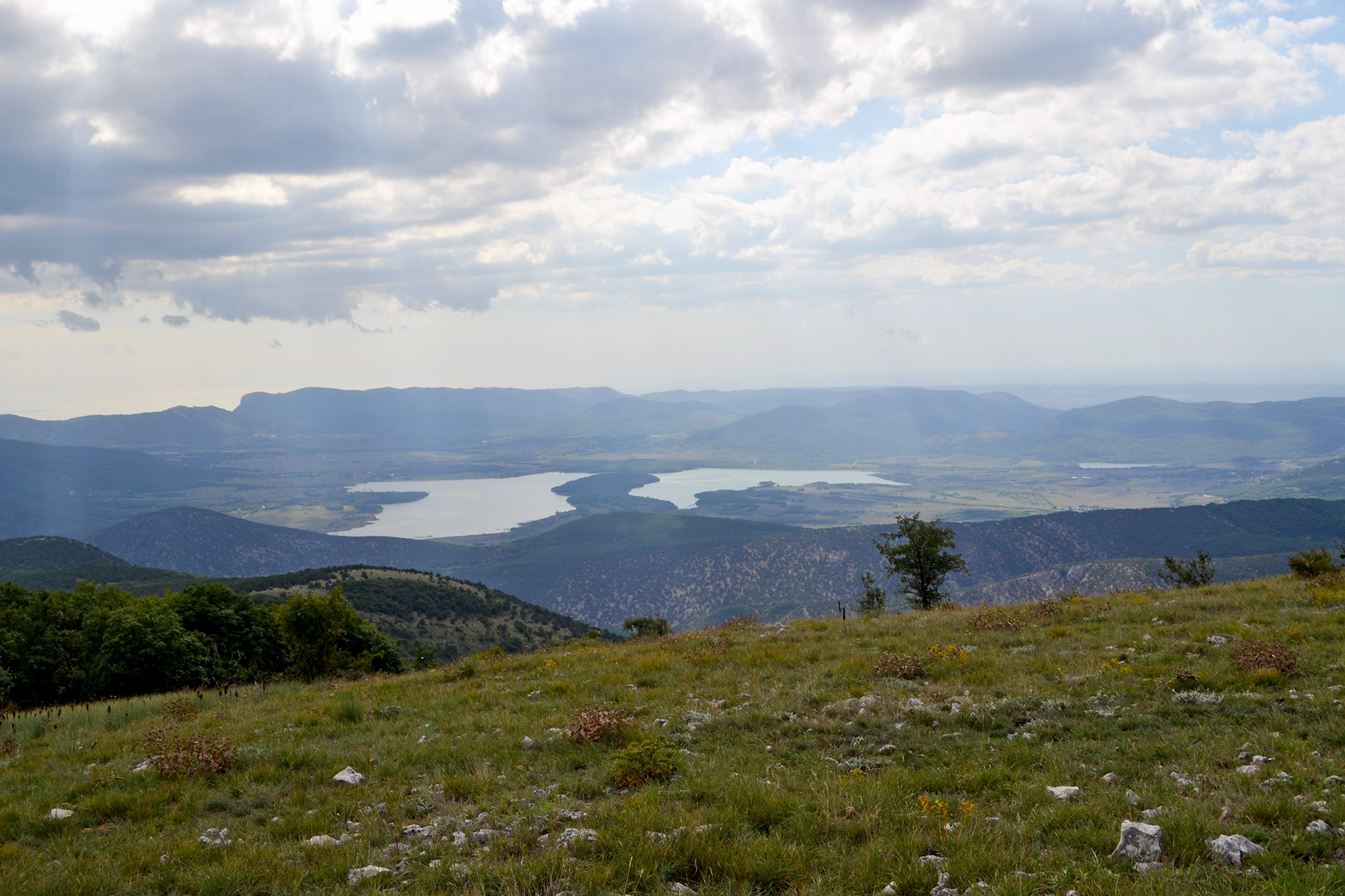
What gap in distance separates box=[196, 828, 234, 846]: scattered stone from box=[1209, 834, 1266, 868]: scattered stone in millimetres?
9589

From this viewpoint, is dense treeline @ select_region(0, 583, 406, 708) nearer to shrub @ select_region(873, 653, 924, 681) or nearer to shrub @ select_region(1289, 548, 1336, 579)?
shrub @ select_region(873, 653, 924, 681)

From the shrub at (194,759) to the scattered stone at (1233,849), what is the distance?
12.1 meters

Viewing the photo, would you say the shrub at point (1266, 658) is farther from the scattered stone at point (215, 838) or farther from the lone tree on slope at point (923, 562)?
the lone tree on slope at point (923, 562)

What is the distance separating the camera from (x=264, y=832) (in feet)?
25.6

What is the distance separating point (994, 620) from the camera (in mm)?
17281

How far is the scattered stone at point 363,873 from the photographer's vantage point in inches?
247

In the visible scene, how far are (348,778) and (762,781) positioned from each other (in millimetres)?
5706

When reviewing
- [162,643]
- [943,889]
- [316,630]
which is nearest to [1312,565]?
[943,889]

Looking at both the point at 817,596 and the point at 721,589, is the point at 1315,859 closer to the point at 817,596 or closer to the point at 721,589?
the point at 817,596

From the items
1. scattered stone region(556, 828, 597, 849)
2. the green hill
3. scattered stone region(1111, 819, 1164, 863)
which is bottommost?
the green hill

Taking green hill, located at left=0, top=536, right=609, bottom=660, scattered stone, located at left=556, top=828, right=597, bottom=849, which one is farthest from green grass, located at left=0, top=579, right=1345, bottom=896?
green hill, located at left=0, top=536, right=609, bottom=660

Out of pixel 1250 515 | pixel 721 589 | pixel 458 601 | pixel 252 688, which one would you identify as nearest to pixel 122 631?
pixel 252 688

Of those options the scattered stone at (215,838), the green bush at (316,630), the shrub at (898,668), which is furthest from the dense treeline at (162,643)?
the shrub at (898,668)

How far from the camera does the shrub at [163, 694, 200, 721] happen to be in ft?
→ 46.5
